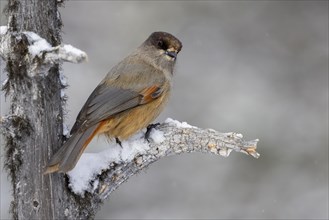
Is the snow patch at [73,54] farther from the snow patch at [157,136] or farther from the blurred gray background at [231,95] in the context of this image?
the blurred gray background at [231,95]

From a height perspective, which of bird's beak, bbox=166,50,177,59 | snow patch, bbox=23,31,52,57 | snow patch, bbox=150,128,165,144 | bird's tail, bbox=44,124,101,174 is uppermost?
bird's beak, bbox=166,50,177,59

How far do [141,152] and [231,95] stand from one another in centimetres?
580

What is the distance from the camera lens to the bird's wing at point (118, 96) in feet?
14.6

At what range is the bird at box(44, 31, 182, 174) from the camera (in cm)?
412

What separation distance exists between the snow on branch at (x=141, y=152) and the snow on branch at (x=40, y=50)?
785mm

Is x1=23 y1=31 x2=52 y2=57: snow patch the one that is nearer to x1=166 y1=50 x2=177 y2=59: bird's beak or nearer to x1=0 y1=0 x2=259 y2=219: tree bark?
x1=0 y1=0 x2=259 y2=219: tree bark

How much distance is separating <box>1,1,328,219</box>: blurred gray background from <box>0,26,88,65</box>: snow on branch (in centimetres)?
506

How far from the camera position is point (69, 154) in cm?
395

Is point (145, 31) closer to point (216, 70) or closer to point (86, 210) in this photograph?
point (216, 70)

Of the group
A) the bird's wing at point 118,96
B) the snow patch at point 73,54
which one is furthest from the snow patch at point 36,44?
the bird's wing at point 118,96

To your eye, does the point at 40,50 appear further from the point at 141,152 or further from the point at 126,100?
the point at 126,100

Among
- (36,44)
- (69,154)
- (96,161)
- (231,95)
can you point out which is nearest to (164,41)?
(96,161)

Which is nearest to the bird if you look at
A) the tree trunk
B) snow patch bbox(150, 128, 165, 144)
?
the tree trunk

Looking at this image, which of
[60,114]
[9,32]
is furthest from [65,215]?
[9,32]
